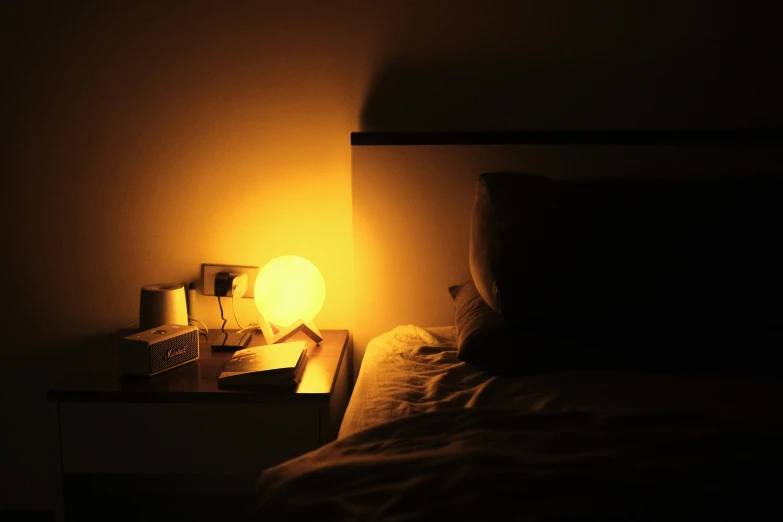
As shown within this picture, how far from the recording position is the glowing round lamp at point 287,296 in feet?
5.15

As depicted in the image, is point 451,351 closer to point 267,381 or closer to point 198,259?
point 267,381

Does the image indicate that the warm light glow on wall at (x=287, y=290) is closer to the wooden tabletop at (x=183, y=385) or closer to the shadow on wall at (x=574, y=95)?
the wooden tabletop at (x=183, y=385)

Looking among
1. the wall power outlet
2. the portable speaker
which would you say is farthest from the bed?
the portable speaker

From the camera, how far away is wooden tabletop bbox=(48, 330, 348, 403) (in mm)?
1348

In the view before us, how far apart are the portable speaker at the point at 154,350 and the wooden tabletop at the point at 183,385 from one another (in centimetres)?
2

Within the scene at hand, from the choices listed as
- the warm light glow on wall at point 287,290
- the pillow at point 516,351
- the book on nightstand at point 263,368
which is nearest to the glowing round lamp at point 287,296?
the warm light glow on wall at point 287,290

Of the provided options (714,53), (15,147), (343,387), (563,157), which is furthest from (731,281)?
(15,147)

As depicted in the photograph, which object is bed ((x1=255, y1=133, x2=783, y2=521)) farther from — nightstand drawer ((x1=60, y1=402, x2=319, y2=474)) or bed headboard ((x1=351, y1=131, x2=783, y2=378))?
nightstand drawer ((x1=60, y1=402, x2=319, y2=474))

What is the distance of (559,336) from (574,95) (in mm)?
721

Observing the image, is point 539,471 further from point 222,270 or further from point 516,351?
point 222,270

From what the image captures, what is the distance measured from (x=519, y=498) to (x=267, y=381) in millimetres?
672

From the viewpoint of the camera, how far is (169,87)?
1753 millimetres

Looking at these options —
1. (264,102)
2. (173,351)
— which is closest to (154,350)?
(173,351)

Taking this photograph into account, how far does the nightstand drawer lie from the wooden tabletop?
0.07 feet
